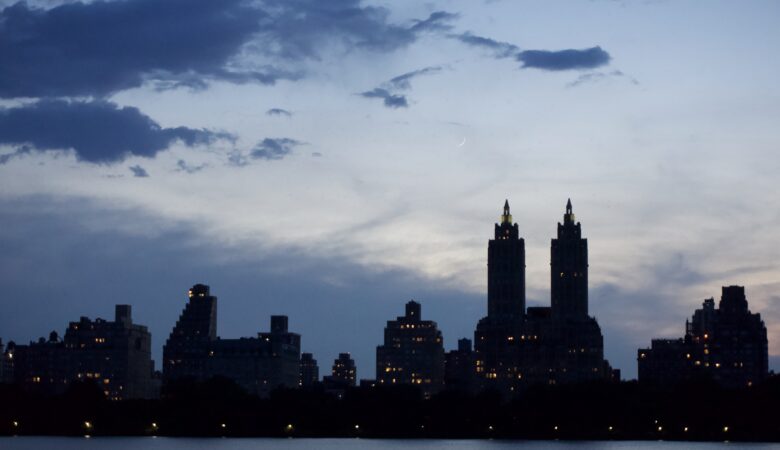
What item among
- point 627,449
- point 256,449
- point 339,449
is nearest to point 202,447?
point 256,449

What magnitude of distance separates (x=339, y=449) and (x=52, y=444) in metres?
43.1

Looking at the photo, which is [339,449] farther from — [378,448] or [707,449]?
[707,449]

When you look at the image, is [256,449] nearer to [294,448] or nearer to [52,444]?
[294,448]

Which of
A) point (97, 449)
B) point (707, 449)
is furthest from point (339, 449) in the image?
point (707, 449)

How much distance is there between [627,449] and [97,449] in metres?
79.6

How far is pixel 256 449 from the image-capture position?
192m

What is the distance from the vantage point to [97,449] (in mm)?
177500

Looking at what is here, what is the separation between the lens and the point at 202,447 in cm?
19100

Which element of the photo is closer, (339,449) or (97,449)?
(97,449)

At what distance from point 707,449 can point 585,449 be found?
18845mm

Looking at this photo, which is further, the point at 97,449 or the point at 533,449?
the point at 533,449

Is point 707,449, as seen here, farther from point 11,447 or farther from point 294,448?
point 11,447

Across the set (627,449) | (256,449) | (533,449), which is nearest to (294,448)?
(256,449)

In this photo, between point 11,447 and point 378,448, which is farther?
point 378,448
